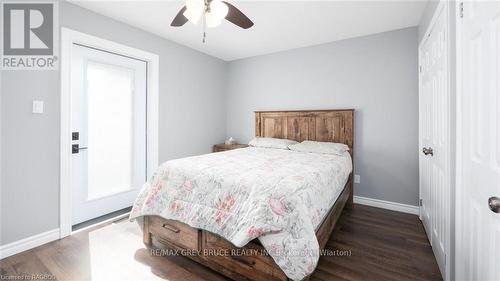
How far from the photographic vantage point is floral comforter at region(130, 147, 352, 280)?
51.8 inches

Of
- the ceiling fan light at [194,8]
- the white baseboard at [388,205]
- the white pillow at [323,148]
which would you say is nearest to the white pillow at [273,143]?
the white pillow at [323,148]

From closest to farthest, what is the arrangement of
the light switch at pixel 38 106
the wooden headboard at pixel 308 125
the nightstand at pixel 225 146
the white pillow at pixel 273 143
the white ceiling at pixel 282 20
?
the light switch at pixel 38 106, the white ceiling at pixel 282 20, the wooden headboard at pixel 308 125, the white pillow at pixel 273 143, the nightstand at pixel 225 146

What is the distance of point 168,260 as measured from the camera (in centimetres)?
186

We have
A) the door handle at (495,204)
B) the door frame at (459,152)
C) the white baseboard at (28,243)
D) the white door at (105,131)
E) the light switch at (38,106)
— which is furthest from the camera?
the white door at (105,131)

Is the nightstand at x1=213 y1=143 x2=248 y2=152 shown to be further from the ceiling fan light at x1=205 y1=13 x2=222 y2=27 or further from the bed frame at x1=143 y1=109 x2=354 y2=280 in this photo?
the ceiling fan light at x1=205 y1=13 x2=222 y2=27

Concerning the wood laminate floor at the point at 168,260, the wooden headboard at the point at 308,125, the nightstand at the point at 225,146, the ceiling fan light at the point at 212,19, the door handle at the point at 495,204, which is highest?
the ceiling fan light at the point at 212,19

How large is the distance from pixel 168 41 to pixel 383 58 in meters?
3.05

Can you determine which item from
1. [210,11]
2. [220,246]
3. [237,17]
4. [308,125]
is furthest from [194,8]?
[308,125]

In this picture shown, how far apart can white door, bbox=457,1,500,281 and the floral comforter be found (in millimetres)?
763

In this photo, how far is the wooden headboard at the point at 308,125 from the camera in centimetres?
320

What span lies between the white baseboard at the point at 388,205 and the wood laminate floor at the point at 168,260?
523 mm

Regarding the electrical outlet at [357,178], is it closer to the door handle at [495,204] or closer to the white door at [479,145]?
the white door at [479,145]

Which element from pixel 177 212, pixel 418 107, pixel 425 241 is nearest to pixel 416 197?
pixel 425 241

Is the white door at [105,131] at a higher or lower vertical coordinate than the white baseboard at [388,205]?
higher
